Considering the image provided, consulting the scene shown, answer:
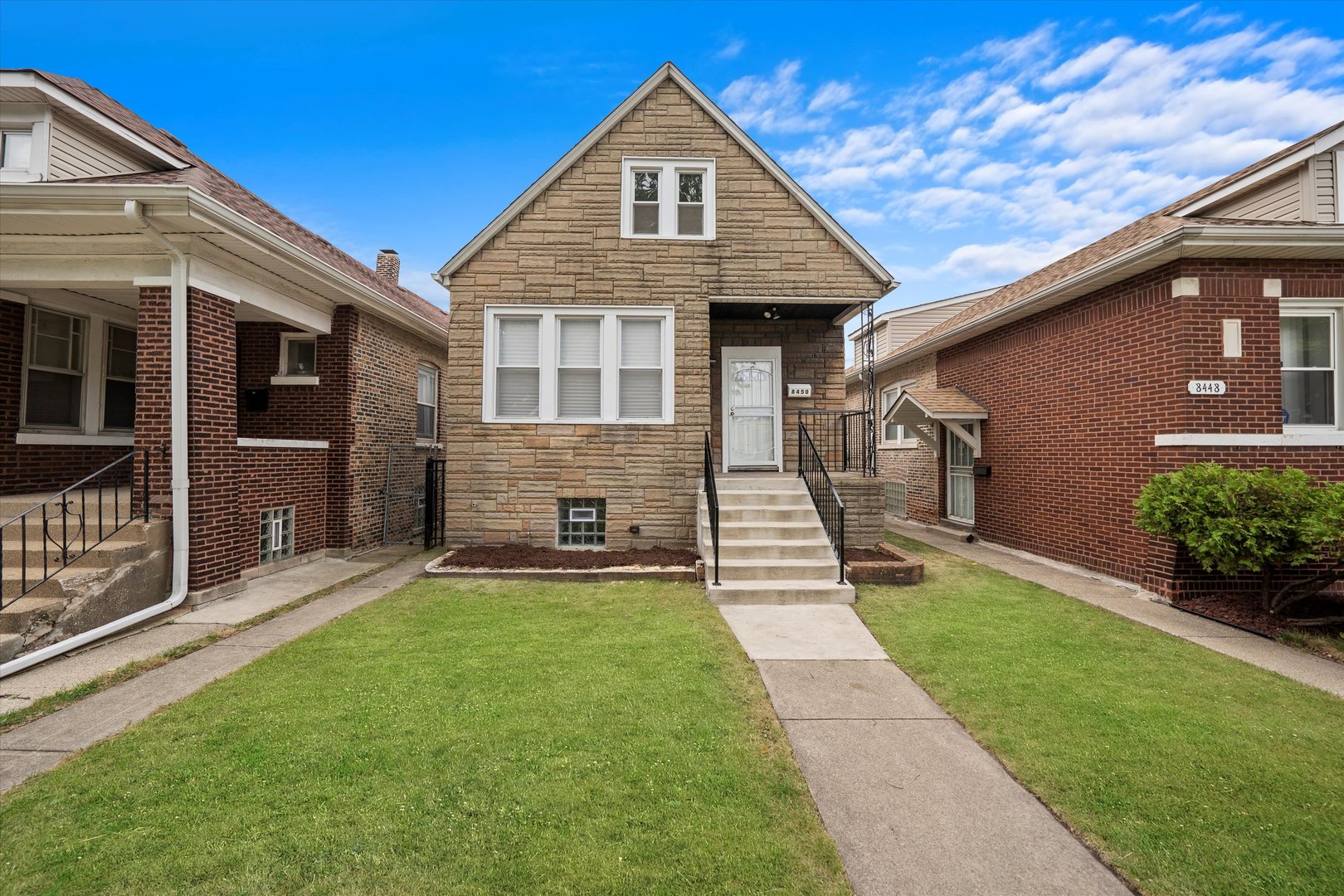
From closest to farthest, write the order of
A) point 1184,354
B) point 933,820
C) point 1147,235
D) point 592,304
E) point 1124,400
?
point 933,820 → point 1184,354 → point 1147,235 → point 1124,400 → point 592,304

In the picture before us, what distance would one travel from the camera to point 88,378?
26.0ft

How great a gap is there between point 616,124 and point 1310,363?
9923mm

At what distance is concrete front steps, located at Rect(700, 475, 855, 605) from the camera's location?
682 cm

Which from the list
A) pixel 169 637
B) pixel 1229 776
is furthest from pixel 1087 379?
pixel 169 637

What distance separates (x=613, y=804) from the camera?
283 cm

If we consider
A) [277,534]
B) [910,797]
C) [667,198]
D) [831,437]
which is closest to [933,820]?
[910,797]

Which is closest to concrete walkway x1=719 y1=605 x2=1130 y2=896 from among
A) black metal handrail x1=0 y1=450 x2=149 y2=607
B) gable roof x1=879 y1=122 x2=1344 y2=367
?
gable roof x1=879 y1=122 x2=1344 y2=367

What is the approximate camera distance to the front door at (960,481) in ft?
41.4

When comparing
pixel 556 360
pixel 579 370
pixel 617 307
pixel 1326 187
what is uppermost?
pixel 1326 187

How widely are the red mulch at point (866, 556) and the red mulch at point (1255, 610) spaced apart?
322 centimetres

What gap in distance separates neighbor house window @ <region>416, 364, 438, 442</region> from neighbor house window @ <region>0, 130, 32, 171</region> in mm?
5835

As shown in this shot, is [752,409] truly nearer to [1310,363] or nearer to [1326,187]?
[1310,363]

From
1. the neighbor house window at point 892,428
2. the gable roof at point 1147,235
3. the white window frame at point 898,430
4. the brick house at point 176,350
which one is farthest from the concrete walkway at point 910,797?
the neighbor house window at point 892,428

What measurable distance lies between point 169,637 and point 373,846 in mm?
4517
